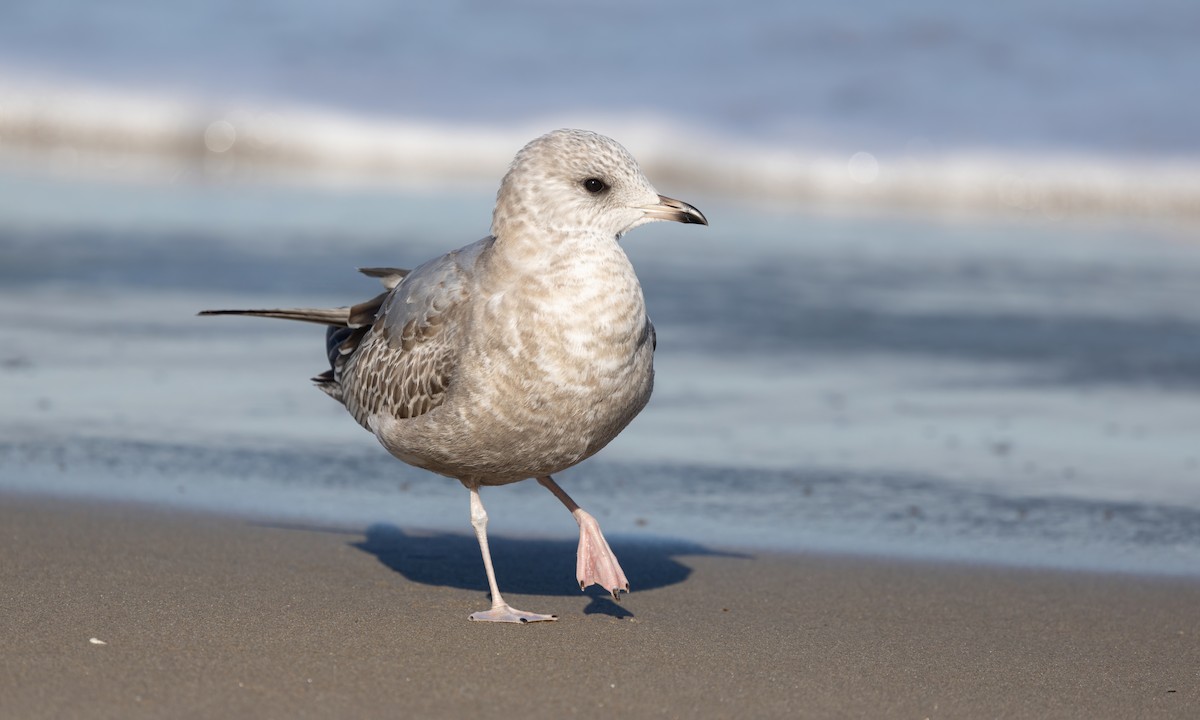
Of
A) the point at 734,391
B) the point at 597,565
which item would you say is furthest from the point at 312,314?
the point at 734,391

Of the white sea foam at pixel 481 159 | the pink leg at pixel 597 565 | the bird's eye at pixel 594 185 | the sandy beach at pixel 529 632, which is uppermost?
the white sea foam at pixel 481 159

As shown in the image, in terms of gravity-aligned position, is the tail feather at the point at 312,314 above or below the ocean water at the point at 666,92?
below

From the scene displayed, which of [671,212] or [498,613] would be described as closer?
[498,613]

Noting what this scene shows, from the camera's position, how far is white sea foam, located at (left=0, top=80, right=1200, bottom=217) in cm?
1394

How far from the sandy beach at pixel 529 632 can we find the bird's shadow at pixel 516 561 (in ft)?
0.04

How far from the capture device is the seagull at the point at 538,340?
432 centimetres

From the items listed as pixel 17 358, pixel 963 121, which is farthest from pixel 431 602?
pixel 963 121

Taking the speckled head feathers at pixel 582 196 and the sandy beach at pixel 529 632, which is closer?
the sandy beach at pixel 529 632

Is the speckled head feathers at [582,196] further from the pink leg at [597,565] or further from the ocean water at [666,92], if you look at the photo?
the ocean water at [666,92]

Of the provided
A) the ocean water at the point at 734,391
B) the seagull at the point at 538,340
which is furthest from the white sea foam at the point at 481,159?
the seagull at the point at 538,340

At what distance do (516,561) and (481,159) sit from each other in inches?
401

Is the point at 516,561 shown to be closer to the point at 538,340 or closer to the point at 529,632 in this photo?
the point at 529,632

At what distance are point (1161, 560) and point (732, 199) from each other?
894 cm

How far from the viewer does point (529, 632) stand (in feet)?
13.8
